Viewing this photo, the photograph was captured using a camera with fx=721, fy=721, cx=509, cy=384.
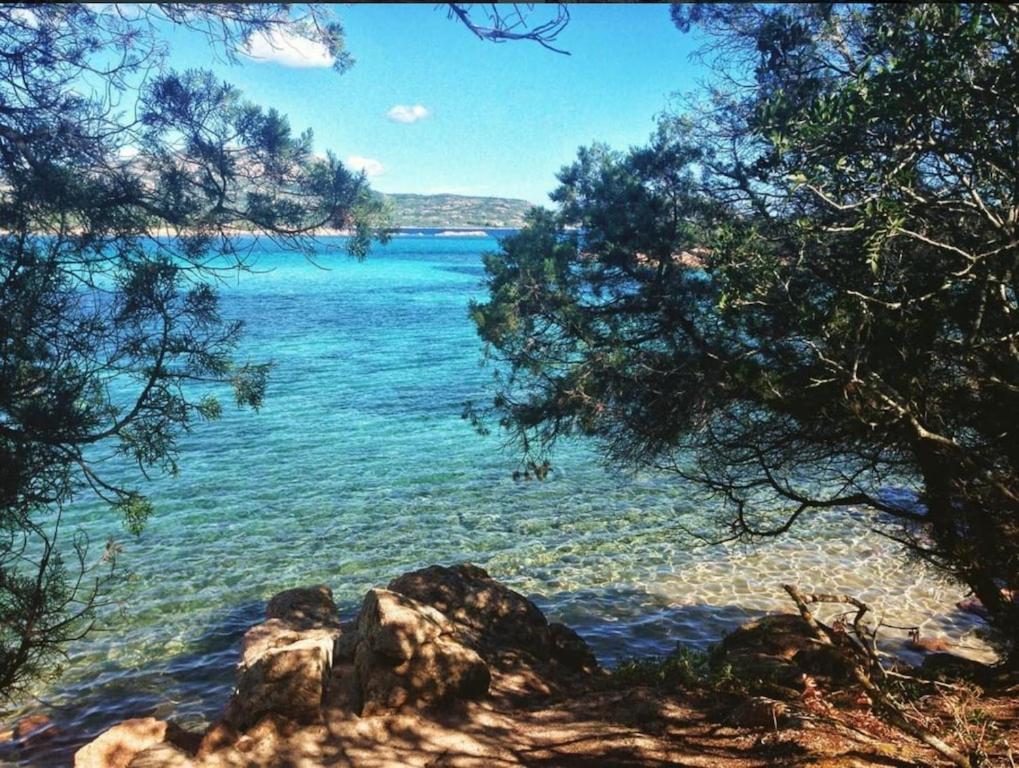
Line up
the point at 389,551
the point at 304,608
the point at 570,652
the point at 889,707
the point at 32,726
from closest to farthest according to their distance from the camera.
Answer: the point at 889,707 < the point at 32,726 < the point at 570,652 < the point at 304,608 < the point at 389,551

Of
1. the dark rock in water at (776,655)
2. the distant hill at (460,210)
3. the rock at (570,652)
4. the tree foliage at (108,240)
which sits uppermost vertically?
the distant hill at (460,210)

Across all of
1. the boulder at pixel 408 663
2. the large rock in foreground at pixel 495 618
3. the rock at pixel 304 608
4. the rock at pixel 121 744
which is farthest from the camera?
the rock at pixel 304 608

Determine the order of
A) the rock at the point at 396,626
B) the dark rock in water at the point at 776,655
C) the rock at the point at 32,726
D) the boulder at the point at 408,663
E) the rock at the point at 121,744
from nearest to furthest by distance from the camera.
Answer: the rock at the point at 121,744
the boulder at the point at 408,663
the rock at the point at 396,626
the dark rock in water at the point at 776,655
the rock at the point at 32,726

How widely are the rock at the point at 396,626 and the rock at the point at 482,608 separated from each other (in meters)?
1.36

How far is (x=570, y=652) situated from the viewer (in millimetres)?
9367

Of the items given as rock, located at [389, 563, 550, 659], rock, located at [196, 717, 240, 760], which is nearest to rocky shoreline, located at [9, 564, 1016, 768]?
rock, located at [196, 717, 240, 760]

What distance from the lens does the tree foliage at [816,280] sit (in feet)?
14.6

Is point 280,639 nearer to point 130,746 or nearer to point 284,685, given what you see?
point 284,685

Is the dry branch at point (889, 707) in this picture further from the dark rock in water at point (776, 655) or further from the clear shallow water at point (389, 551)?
the clear shallow water at point (389, 551)

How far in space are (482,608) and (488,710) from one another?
2.30 metres

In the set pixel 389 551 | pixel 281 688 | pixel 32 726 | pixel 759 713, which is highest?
pixel 759 713

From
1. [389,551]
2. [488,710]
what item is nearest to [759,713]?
[488,710]

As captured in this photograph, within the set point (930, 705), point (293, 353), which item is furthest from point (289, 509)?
point (293, 353)

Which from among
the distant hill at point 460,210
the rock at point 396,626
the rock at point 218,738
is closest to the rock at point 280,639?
the rock at point 396,626
